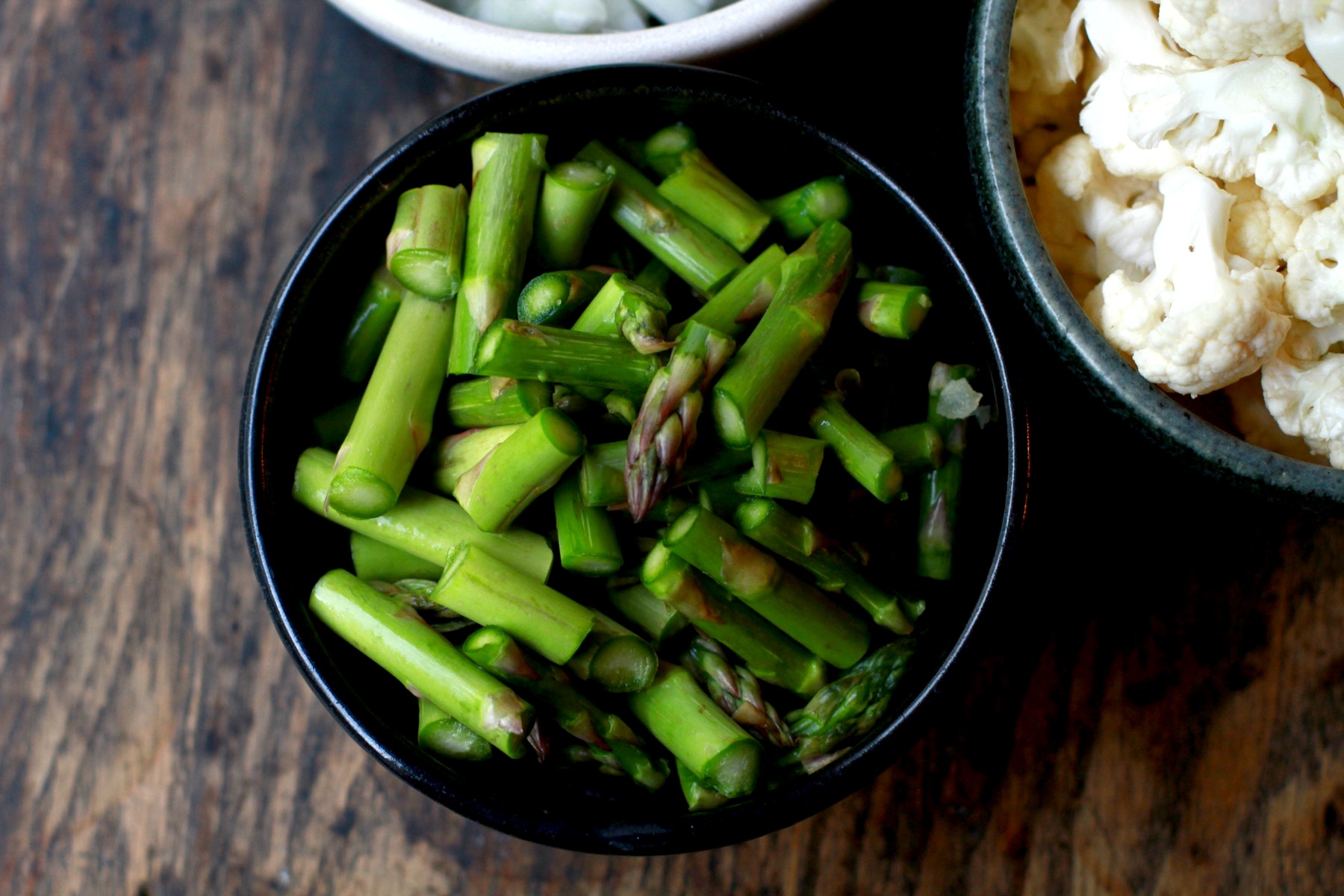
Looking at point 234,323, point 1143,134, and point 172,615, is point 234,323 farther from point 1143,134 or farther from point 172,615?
point 1143,134

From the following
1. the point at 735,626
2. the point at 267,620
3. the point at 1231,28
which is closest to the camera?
the point at 1231,28

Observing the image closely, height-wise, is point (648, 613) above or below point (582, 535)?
below

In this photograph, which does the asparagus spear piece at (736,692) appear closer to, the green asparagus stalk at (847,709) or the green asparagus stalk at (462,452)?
the green asparagus stalk at (847,709)

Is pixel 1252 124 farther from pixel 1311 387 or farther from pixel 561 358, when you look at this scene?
pixel 561 358

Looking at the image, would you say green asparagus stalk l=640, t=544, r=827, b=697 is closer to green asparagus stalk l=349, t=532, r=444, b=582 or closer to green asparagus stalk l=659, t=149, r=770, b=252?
green asparagus stalk l=349, t=532, r=444, b=582

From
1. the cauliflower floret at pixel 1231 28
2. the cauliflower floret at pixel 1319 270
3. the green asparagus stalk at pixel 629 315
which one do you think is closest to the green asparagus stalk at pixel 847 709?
the green asparagus stalk at pixel 629 315

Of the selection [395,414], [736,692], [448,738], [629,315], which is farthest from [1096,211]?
[448,738]
